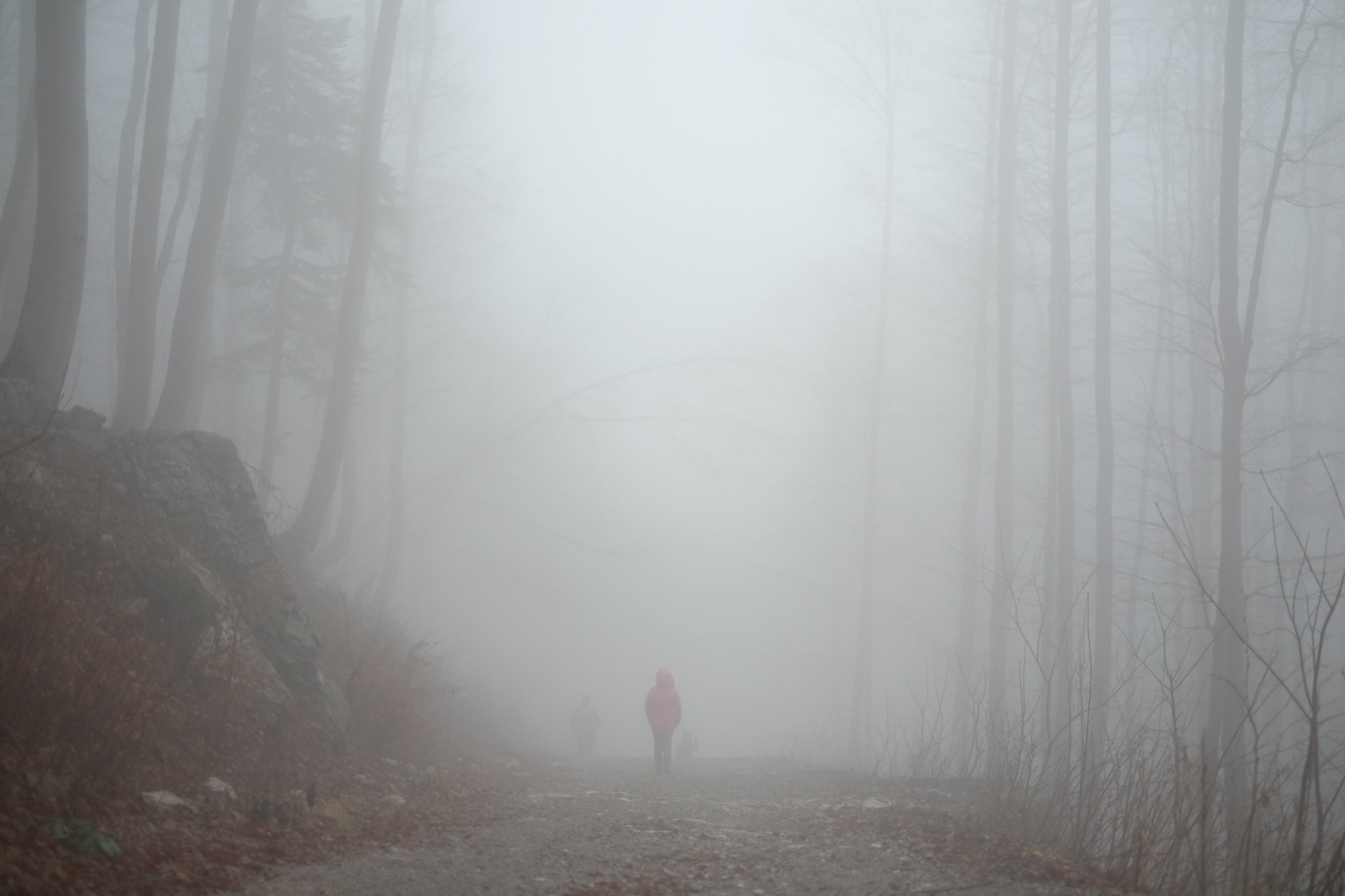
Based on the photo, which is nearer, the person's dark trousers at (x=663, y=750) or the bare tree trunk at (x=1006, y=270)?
the person's dark trousers at (x=663, y=750)

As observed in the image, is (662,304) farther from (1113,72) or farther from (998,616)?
(998,616)

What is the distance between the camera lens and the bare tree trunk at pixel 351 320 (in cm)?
1198

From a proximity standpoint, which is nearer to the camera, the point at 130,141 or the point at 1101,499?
the point at 1101,499

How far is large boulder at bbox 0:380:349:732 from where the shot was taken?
6527 mm

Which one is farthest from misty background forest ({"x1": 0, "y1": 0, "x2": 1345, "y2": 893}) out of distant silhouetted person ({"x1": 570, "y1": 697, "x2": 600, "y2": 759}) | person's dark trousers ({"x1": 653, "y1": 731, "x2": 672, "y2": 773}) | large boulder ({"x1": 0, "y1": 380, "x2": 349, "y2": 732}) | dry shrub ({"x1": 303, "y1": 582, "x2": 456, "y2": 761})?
person's dark trousers ({"x1": 653, "y1": 731, "x2": 672, "y2": 773})

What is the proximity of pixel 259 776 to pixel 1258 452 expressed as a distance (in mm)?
32735

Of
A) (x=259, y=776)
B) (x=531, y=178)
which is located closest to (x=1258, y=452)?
(x=531, y=178)

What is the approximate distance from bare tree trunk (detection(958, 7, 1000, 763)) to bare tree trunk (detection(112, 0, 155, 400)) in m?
16.2

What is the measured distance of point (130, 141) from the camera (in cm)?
1460

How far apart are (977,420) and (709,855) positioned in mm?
14282

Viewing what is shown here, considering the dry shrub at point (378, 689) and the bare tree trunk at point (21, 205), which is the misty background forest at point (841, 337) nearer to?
the bare tree trunk at point (21, 205)

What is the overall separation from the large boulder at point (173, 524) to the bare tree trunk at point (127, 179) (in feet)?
18.2

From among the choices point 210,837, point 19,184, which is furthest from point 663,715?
point 19,184

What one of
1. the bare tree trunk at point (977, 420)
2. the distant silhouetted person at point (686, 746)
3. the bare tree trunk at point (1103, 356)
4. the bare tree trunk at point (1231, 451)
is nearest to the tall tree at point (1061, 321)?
the bare tree trunk at point (1103, 356)
